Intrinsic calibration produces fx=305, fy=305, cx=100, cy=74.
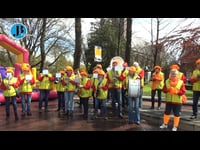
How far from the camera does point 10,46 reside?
17250 millimetres

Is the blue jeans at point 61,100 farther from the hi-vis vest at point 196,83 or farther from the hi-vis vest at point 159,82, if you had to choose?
the hi-vis vest at point 196,83

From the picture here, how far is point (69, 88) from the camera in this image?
1121 centimetres

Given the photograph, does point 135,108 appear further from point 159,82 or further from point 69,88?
point 69,88

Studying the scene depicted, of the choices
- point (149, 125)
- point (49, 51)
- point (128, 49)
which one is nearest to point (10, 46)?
point (128, 49)

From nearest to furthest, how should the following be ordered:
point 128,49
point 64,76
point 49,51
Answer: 1. point 64,76
2. point 128,49
3. point 49,51

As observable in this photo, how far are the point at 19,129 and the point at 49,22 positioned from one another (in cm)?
2917

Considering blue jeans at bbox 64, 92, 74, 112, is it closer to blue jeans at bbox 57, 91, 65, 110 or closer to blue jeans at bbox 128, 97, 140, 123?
blue jeans at bbox 57, 91, 65, 110

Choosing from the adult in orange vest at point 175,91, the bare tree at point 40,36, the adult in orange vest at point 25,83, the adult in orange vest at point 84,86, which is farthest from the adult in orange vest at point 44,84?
the bare tree at point 40,36

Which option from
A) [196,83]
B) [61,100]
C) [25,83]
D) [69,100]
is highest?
[196,83]

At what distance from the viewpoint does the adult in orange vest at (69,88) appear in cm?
1112

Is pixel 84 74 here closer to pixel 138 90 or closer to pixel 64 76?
pixel 64 76

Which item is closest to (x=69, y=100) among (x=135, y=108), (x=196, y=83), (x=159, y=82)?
(x=135, y=108)

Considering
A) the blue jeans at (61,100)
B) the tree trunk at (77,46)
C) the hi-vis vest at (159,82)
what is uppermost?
the tree trunk at (77,46)
